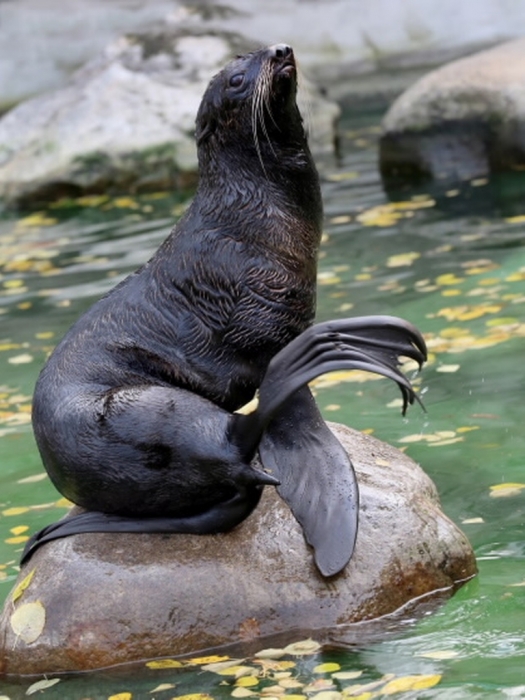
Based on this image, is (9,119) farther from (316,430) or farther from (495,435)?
(316,430)

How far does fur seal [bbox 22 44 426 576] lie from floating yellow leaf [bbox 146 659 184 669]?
1.69 ft

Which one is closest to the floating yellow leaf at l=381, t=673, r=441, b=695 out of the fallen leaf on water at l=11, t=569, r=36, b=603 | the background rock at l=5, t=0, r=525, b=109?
the fallen leaf on water at l=11, t=569, r=36, b=603

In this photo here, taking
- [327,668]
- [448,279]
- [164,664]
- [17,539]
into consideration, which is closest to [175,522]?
[164,664]

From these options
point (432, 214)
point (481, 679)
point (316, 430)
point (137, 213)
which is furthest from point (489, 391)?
point (137, 213)

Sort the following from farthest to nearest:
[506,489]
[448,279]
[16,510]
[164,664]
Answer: [448,279], [16,510], [506,489], [164,664]

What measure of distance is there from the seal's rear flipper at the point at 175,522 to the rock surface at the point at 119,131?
9277mm

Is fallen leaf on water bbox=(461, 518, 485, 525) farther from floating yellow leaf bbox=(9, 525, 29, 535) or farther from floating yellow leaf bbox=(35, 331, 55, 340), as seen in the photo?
floating yellow leaf bbox=(35, 331, 55, 340)

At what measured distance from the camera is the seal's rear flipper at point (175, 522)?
5254 millimetres

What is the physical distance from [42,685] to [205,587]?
680mm

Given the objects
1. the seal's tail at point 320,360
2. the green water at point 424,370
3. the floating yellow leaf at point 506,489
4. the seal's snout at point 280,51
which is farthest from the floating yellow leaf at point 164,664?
the seal's snout at point 280,51

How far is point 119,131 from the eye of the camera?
14.7 meters

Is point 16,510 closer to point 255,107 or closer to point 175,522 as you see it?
point 175,522

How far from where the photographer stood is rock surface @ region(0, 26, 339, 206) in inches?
575

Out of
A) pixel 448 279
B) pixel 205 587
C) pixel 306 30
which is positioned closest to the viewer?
pixel 205 587
